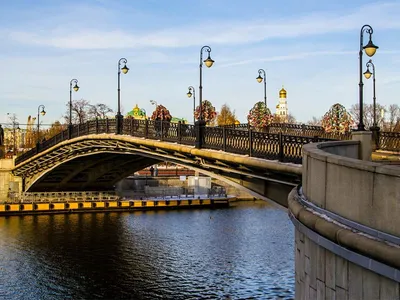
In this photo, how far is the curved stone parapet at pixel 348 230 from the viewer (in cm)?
626

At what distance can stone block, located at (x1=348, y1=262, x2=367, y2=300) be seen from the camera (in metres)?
6.72

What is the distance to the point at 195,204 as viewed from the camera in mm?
46469

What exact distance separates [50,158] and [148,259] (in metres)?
17.1

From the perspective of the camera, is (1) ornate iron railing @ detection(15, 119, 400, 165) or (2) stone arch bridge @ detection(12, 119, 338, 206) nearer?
(1) ornate iron railing @ detection(15, 119, 400, 165)

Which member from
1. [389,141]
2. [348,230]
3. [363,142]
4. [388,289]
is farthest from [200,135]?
[388,289]

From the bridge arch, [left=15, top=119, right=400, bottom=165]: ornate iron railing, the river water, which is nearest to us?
[left=15, top=119, right=400, bottom=165]: ornate iron railing

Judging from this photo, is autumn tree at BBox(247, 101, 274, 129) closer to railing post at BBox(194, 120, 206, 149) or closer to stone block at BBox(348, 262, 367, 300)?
railing post at BBox(194, 120, 206, 149)

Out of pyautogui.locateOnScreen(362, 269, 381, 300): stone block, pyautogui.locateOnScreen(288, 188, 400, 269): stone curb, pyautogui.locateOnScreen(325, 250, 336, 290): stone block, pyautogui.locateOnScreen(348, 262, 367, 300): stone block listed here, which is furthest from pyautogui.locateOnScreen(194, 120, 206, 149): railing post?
pyautogui.locateOnScreen(362, 269, 381, 300): stone block

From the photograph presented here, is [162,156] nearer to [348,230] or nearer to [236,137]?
[236,137]

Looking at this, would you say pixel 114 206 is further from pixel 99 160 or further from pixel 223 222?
pixel 223 222

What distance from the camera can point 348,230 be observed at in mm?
6883

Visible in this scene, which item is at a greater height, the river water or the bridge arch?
the bridge arch

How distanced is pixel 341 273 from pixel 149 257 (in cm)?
2197

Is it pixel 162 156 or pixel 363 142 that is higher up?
pixel 363 142
